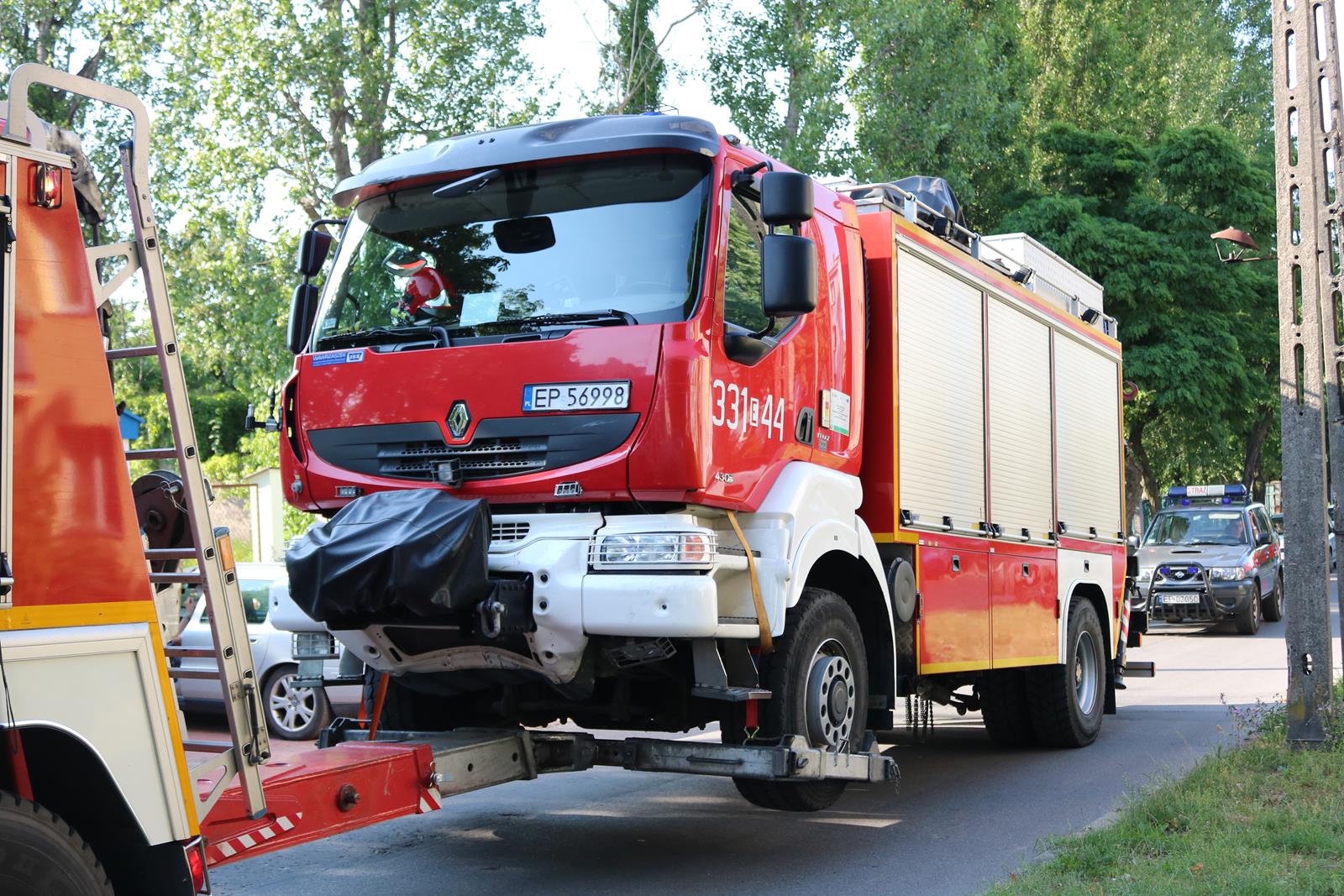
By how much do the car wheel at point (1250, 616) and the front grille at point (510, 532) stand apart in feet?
61.0

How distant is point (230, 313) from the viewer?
1944cm

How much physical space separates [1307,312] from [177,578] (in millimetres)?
7994

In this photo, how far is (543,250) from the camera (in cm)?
629

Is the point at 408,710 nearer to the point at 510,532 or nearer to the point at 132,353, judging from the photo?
the point at 510,532

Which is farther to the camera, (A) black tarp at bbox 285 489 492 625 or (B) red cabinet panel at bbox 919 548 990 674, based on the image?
(B) red cabinet panel at bbox 919 548 990 674

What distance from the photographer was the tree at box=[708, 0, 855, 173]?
24.7 metres

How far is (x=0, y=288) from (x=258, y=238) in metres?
16.3

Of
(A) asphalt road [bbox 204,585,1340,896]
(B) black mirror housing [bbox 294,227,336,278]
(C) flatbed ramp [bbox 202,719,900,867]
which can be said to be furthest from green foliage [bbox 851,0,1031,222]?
(C) flatbed ramp [bbox 202,719,900,867]

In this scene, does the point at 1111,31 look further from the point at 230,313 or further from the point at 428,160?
the point at 428,160

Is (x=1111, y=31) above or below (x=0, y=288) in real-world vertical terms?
above

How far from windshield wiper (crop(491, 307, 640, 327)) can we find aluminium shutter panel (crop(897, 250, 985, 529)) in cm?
215

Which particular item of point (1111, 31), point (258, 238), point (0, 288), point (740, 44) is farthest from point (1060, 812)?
point (1111, 31)

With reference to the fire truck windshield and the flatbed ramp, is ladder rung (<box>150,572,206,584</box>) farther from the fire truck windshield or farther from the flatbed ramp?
the fire truck windshield

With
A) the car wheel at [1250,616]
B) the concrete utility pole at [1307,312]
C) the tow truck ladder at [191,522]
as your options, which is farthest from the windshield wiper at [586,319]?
the car wheel at [1250,616]
